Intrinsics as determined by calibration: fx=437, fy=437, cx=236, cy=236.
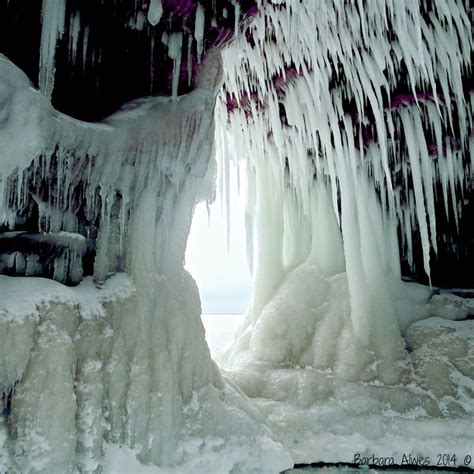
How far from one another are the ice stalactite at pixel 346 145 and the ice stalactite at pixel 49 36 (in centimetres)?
133

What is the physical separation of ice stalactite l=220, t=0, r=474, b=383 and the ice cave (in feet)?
0.09

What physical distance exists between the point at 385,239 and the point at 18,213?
4756 mm

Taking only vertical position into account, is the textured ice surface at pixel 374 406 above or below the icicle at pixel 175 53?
below

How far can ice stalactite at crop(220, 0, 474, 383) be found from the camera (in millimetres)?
3326

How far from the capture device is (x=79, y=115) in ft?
10.9

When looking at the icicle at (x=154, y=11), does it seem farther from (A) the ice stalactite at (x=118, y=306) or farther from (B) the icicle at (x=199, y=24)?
(A) the ice stalactite at (x=118, y=306)

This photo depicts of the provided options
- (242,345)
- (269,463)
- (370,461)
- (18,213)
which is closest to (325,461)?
(370,461)

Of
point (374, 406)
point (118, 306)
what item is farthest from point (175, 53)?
point (374, 406)

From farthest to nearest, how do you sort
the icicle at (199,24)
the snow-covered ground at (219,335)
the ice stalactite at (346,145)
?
the snow-covered ground at (219,335), the ice stalactite at (346,145), the icicle at (199,24)

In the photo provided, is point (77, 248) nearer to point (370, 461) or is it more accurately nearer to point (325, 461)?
point (325, 461)

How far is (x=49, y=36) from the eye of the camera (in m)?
2.74

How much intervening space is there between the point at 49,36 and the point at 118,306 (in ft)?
5.75

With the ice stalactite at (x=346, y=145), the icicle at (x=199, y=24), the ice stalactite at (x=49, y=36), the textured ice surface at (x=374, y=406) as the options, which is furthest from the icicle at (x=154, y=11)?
the textured ice surface at (x=374, y=406)

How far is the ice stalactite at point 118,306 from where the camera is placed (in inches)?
88.7
